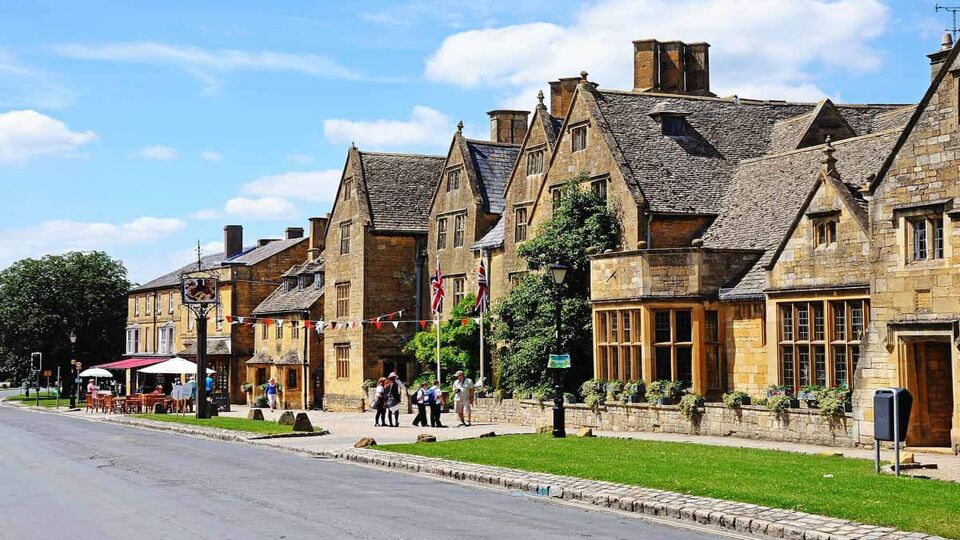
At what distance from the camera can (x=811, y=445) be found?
2636 cm

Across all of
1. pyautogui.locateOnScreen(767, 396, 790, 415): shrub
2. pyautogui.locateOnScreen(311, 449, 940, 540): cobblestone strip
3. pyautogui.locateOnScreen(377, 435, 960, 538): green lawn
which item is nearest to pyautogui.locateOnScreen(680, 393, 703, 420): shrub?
pyautogui.locateOnScreen(767, 396, 790, 415): shrub

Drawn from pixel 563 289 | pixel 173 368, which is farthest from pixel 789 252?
pixel 173 368

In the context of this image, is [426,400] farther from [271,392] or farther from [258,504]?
[271,392]

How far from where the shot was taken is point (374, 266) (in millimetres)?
56375

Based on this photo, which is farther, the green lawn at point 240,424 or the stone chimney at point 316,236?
the stone chimney at point 316,236

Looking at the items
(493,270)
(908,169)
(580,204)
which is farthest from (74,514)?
(493,270)

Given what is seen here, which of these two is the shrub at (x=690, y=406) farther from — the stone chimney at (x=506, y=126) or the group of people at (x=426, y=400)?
the stone chimney at (x=506, y=126)

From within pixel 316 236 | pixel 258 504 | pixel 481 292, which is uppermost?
pixel 316 236

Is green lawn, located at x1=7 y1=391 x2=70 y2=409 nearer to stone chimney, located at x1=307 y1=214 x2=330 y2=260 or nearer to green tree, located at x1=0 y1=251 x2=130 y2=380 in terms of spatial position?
green tree, located at x1=0 y1=251 x2=130 y2=380

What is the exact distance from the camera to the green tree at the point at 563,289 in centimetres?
3988

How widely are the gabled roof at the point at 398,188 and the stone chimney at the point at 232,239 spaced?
29300mm

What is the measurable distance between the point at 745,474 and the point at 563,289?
21.4 metres

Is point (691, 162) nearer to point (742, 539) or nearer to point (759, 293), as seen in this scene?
point (759, 293)

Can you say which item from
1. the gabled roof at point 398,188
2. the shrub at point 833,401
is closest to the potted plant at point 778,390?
the shrub at point 833,401
